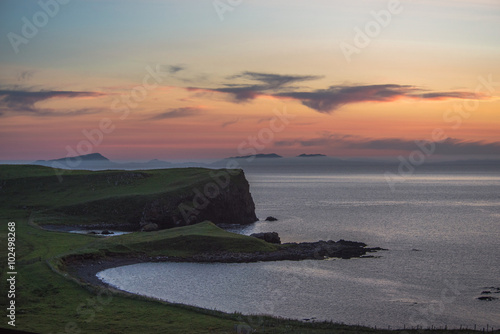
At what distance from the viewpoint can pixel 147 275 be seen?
6094cm

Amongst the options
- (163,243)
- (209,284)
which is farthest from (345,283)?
(163,243)

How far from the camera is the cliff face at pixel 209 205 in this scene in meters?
109

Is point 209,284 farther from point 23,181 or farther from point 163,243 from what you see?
point 23,181

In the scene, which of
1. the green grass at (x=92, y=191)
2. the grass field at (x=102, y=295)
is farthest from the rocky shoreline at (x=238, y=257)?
the green grass at (x=92, y=191)

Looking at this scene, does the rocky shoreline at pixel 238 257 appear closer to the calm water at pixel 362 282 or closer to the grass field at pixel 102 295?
the grass field at pixel 102 295

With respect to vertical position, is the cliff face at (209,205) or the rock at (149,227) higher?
the cliff face at (209,205)

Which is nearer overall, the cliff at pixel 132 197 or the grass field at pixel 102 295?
the grass field at pixel 102 295

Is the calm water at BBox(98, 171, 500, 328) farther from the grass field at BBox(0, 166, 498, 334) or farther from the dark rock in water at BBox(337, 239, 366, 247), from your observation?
the grass field at BBox(0, 166, 498, 334)

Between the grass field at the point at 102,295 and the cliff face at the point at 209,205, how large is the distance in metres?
23.7

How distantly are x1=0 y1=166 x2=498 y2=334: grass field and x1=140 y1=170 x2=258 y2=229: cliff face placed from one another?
23654mm

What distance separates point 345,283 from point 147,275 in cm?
2490

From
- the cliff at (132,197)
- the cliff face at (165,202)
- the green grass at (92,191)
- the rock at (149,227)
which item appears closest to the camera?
the rock at (149,227)

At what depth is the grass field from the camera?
3506 cm

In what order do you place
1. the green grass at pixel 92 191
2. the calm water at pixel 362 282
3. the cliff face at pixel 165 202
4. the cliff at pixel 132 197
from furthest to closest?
the green grass at pixel 92 191, the cliff at pixel 132 197, the cliff face at pixel 165 202, the calm water at pixel 362 282
